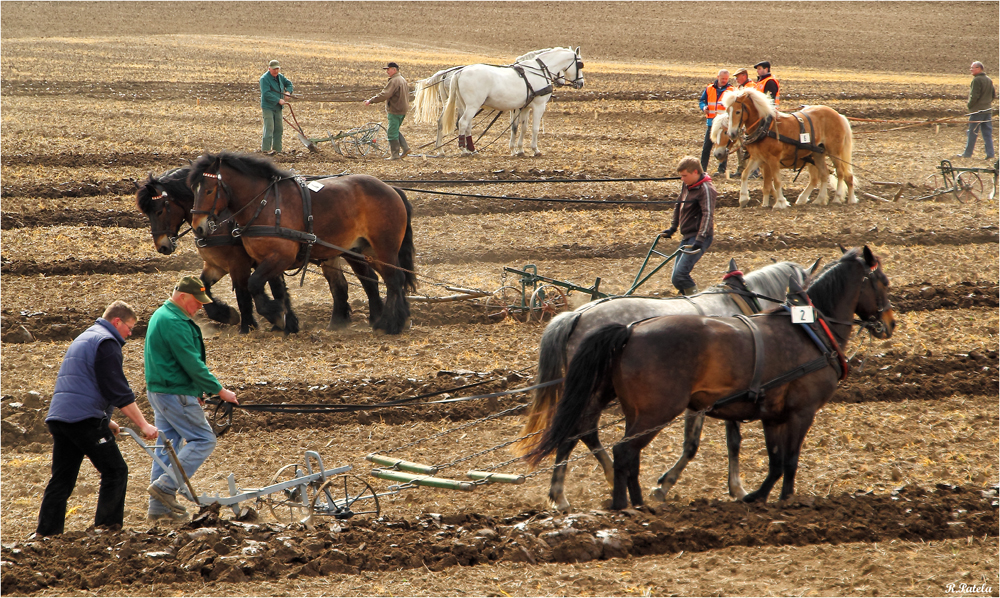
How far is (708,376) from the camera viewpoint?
5203mm

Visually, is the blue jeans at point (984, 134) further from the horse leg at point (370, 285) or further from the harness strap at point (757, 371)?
the harness strap at point (757, 371)

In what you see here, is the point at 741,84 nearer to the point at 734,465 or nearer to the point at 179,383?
the point at 734,465

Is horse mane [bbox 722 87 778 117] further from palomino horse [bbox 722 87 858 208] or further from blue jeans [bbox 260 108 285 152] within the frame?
blue jeans [bbox 260 108 285 152]

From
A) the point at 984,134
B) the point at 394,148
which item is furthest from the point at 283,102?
the point at 984,134

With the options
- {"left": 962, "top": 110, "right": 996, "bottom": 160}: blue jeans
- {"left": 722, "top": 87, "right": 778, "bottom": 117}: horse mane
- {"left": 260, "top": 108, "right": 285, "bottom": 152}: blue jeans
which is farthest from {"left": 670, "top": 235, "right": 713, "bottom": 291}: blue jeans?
{"left": 962, "top": 110, "right": 996, "bottom": 160}: blue jeans

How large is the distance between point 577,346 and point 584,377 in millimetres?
327

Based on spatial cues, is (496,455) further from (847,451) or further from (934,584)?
(934,584)

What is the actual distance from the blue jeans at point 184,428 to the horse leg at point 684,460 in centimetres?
300

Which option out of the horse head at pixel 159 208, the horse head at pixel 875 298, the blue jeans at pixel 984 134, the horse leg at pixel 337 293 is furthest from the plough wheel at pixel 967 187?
the horse head at pixel 159 208

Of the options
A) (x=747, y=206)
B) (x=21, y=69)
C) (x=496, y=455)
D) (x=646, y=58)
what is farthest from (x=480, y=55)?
(x=496, y=455)

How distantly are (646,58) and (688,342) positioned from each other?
123ft

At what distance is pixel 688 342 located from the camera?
5.14m

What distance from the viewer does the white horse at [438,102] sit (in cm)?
1792

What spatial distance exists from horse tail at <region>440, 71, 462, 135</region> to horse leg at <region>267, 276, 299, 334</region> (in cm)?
944
